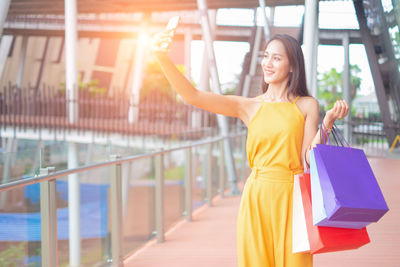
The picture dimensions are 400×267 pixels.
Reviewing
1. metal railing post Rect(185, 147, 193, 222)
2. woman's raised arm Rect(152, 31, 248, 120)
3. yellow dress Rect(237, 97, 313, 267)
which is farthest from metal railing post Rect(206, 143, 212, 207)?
yellow dress Rect(237, 97, 313, 267)

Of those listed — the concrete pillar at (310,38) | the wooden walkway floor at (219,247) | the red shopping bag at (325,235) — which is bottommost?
the wooden walkway floor at (219,247)

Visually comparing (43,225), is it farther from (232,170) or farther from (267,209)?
(232,170)

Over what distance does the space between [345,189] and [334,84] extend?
73.1ft

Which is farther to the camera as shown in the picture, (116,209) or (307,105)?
(116,209)

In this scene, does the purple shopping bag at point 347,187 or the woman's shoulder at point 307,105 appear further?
the woman's shoulder at point 307,105

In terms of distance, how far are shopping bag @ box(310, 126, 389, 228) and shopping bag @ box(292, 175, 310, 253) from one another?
0.09 meters

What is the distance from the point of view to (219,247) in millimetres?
5613

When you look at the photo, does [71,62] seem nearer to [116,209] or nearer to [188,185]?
[188,185]

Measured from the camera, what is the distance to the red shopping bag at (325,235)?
2.02m

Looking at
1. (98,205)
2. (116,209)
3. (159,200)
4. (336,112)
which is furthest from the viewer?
(98,205)

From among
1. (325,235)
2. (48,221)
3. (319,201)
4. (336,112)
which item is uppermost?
(336,112)

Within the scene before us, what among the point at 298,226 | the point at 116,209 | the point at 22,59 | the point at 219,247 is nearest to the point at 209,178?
the point at 219,247

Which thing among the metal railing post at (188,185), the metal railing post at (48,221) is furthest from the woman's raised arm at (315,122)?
the metal railing post at (188,185)

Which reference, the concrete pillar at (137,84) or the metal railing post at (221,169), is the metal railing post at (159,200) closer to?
the metal railing post at (221,169)
